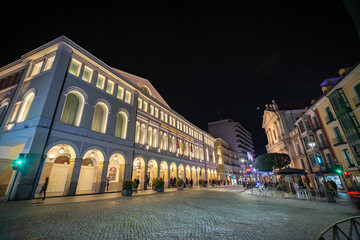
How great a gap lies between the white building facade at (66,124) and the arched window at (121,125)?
13 centimetres

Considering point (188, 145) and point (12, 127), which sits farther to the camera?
point (188, 145)

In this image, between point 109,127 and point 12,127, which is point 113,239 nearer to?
point 109,127

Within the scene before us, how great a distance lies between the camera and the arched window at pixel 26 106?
583 inches

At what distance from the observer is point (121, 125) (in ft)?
69.3

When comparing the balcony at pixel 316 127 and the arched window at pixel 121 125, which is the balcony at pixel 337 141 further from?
the arched window at pixel 121 125

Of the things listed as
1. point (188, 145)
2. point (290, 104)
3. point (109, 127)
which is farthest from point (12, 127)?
point (290, 104)

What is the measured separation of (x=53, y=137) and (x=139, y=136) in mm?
11451

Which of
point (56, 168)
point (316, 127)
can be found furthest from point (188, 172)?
point (316, 127)

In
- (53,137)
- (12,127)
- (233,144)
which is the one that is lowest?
(53,137)

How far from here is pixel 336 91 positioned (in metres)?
20.6

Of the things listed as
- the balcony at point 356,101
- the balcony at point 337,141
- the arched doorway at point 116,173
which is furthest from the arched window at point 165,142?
the balcony at point 356,101

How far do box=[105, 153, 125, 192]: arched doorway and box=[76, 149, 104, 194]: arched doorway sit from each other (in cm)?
186

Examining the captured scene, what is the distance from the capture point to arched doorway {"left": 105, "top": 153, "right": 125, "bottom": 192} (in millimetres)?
19062

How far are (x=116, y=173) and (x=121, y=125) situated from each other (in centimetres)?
668
